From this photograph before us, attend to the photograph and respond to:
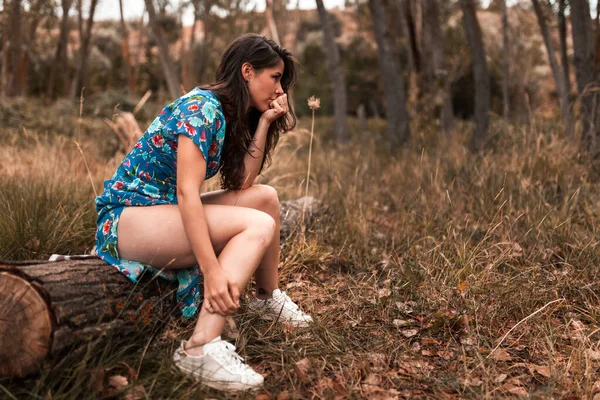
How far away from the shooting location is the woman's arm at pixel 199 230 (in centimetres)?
217

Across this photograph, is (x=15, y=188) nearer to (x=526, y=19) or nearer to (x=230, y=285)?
(x=230, y=285)

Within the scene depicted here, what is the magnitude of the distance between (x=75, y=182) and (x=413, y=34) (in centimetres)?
515

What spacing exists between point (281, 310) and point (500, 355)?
103cm

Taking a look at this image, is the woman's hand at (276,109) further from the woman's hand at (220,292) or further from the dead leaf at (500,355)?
the dead leaf at (500,355)

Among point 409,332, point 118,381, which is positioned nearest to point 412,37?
point 409,332

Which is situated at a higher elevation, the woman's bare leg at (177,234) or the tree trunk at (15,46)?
the tree trunk at (15,46)

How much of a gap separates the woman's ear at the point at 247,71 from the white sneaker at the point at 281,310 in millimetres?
1069

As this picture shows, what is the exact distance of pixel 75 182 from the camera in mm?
4074

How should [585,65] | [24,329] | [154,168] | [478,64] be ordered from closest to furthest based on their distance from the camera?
[24,329] → [154,168] → [585,65] → [478,64]

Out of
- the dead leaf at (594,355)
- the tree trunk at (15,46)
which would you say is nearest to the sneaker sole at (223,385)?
the dead leaf at (594,355)

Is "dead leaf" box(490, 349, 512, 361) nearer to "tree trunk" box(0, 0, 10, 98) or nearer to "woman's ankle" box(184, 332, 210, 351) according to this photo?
"woman's ankle" box(184, 332, 210, 351)

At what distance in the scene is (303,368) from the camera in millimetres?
2350

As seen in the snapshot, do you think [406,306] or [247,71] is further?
[406,306]

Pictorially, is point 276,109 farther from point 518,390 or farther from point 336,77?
point 336,77
